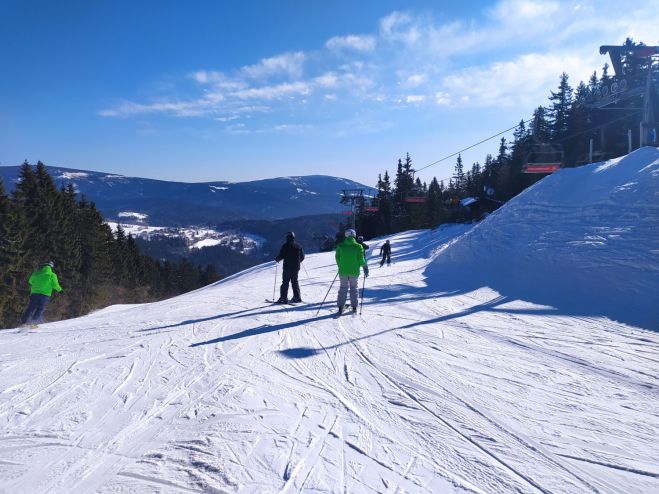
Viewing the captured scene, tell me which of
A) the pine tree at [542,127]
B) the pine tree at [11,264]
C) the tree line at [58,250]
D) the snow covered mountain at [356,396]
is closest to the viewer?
the snow covered mountain at [356,396]

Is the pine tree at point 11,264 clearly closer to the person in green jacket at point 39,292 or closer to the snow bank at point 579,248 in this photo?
the person in green jacket at point 39,292

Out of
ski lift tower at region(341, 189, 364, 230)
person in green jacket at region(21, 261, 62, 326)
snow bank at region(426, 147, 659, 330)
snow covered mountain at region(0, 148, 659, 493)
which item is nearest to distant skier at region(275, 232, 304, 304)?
snow covered mountain at region(0, 148, 659, 493)

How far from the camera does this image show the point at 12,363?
17.9 ft

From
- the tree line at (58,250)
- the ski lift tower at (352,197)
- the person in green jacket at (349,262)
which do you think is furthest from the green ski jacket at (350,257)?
the ski lift tower at (352,197)

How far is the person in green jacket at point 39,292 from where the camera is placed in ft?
29.0

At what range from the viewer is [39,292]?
8.92 meters

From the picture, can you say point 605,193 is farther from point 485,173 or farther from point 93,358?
point 485,173

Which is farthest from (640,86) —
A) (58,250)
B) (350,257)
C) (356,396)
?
(58,250)

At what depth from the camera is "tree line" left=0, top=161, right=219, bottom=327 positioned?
23469 mm

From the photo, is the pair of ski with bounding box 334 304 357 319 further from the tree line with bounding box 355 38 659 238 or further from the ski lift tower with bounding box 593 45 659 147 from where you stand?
the tree line with bounding box 355 38 659 238

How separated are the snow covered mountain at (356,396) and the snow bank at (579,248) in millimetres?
89

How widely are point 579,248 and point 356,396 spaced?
356 inches

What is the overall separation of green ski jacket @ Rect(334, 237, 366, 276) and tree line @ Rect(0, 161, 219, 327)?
78.4 feet

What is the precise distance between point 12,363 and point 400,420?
5777 millimetres
